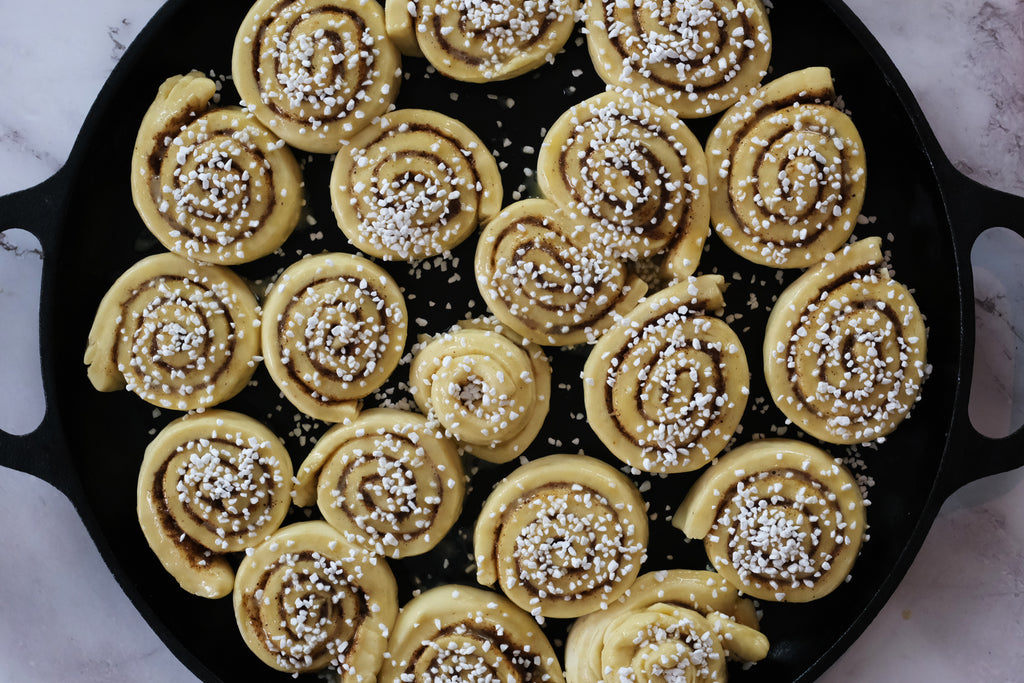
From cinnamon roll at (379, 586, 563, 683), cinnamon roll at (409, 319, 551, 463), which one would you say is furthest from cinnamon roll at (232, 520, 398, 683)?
cinnamon roll at (409, 319, 551, 463)

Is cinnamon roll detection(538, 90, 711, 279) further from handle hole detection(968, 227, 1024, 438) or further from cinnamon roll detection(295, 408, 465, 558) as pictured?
handle hole detection(968, 227, 1024, 438)

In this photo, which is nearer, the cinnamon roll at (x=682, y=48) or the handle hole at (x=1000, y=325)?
the cinnamon roll at (x=682, y=48)

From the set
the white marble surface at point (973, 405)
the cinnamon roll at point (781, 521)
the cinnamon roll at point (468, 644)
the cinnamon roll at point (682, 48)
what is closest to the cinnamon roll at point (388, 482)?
the cinnamon roll at point (468, 644)

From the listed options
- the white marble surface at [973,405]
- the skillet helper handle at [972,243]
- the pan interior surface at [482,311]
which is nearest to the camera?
the skillet helper handle at [972,243]

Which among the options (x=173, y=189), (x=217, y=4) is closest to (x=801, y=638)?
(x=173, y=189)

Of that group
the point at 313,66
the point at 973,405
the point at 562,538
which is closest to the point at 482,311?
the point at 562,538

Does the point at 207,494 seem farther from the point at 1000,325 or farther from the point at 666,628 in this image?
the point at 1000,325

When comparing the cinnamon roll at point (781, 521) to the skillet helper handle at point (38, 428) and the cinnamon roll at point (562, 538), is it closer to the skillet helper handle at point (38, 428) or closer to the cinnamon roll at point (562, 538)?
the cinnamon roll at point (562, 538)
